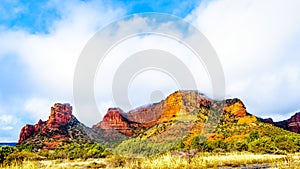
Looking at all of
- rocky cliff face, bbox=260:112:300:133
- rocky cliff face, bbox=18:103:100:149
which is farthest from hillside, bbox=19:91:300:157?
rocky cliff face, bbox=260:112:300:133

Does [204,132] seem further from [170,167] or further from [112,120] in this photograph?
[170,167]

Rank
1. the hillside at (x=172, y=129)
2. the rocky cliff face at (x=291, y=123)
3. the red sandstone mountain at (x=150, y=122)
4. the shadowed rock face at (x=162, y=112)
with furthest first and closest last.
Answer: the rocky cliff face at (x=291, y=123) < the shadowed rock face at (x=162, y=112) < the red sandstone mountain at (x=150, y=122) < the hillside at (x=172, y=129)

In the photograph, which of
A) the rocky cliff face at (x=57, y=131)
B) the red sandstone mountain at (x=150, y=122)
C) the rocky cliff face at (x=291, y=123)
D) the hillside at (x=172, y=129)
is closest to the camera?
the hillside at (x=172, y=129)

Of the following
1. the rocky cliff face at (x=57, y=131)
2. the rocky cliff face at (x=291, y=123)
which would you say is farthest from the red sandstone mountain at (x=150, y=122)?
the rocky cliff face at (x=291, y=123)

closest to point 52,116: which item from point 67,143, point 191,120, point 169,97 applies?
point 67,143

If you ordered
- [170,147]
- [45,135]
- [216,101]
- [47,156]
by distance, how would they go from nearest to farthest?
[47,156] → [170,147] → [45,135] → [216,101]

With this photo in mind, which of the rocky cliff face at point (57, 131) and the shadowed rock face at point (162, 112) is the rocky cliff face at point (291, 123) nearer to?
the shadowed rock face at point (162, 112)

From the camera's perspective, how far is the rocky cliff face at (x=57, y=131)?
73625 mm

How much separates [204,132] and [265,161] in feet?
126

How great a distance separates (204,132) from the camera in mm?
69438

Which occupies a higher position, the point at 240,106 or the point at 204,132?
the point at 240,106

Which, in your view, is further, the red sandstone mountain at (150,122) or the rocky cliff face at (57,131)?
the rocky cliff face at (57,131)

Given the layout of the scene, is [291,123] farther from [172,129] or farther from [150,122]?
[172,129]

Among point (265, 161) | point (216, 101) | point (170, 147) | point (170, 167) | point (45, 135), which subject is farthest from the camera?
point (216, 101)
